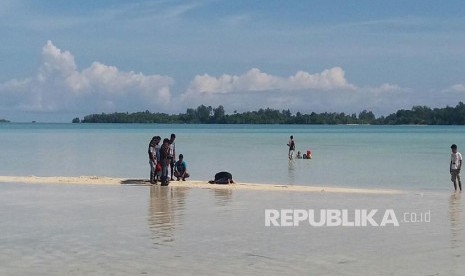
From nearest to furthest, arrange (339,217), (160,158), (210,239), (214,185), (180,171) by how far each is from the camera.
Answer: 1. (210,239)
2. (339,217)
3. (214,185)
4. (160,158)
5. (180,171)

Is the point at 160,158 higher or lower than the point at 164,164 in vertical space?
higher

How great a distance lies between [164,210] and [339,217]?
403cm

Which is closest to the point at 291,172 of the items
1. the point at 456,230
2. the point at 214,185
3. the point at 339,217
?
the point at 214,185

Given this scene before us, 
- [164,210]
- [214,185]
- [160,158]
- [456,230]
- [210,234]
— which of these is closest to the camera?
[210,234]

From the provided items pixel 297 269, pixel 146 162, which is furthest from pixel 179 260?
pixel 146 162

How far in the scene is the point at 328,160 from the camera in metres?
43.9

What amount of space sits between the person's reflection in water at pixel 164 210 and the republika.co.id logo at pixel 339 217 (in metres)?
2.06

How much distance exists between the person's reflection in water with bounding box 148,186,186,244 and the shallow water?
0.02m

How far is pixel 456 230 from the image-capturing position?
46.7ft

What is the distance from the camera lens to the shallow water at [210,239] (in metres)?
10.9

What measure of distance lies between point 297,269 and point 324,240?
7.90 feet

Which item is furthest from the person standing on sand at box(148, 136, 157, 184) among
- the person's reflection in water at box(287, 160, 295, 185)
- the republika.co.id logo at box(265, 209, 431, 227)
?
the republika.co.id logo at box(265, 209, 431, 227)

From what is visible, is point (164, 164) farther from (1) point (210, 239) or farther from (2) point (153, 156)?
(1) point (210, 239)

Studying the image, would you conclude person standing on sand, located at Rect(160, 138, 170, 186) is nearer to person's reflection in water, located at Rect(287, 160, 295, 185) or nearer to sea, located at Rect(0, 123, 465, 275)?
sea, located at Rect(0, 123, 465, 275)
